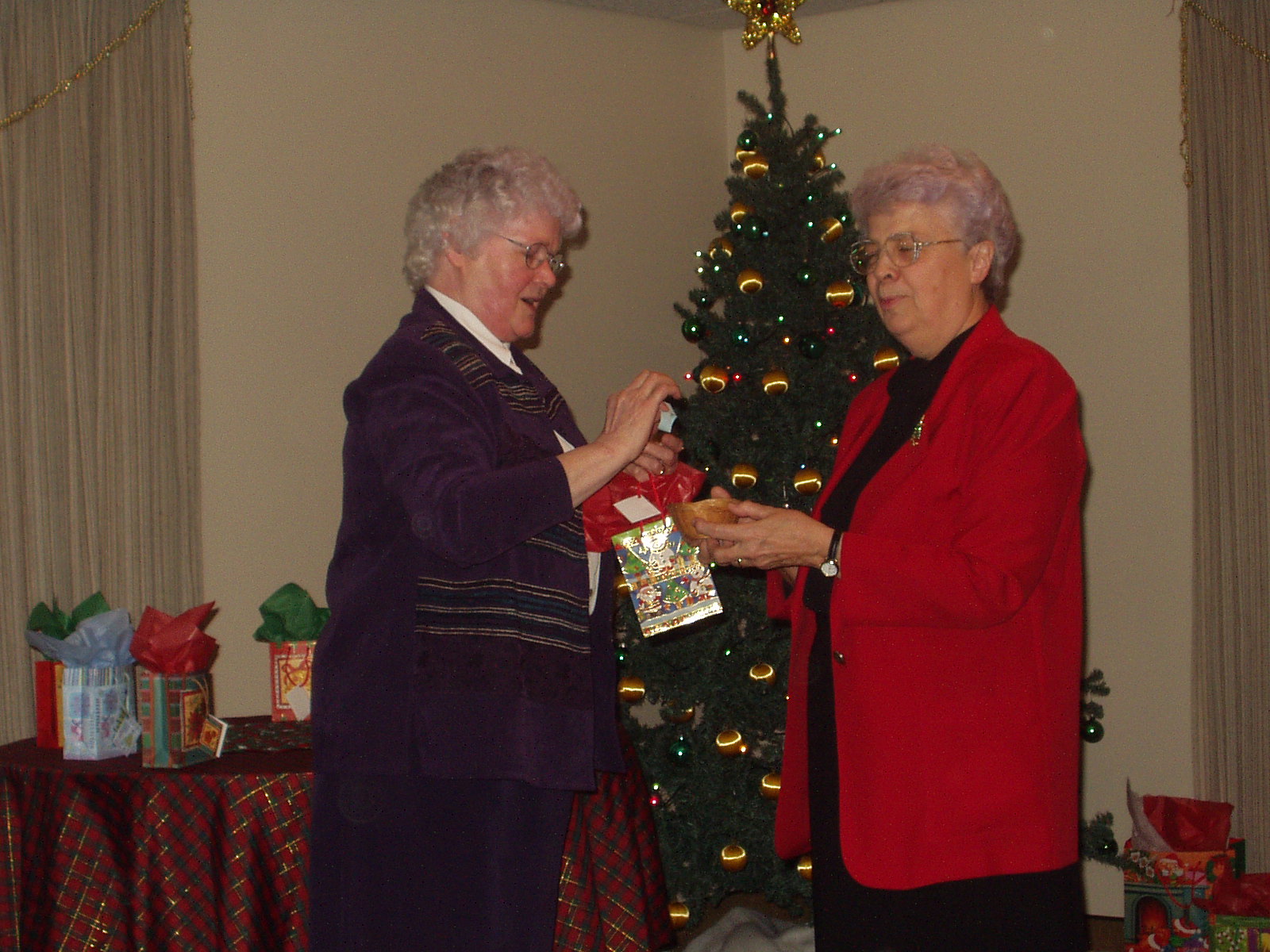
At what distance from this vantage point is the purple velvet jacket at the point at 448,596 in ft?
5.81

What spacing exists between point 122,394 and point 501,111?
1784mm

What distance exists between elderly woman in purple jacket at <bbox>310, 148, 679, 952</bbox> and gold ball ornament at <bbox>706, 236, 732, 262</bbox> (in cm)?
202

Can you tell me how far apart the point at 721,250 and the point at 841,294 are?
0.43 m

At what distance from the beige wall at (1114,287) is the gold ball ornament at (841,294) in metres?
1.16

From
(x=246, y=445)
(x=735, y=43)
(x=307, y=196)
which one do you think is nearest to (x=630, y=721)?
(x=246, y=445)

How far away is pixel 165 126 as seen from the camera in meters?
3.62

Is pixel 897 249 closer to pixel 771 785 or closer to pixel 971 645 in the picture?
pixel 971 645

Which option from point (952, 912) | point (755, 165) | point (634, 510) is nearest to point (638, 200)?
point (755, 165)

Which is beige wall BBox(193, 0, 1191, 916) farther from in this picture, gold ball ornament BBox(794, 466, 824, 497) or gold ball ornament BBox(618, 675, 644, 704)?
gold ball ornament BBox(794, 466, 824, 497)

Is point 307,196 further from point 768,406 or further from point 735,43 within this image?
point 735,43

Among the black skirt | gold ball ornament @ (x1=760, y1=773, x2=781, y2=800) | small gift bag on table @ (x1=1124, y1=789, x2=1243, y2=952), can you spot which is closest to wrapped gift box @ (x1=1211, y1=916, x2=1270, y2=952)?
small gift bag on table @ (x1=1124, y1=789, x2=1243, y2=952)

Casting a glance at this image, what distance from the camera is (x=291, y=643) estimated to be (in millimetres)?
2850

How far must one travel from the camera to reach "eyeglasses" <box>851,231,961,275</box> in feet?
6.91

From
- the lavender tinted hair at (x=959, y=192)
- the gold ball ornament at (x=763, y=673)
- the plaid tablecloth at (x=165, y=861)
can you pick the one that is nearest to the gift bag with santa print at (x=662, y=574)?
the lavender tinted hair at (x=959, y=192)
